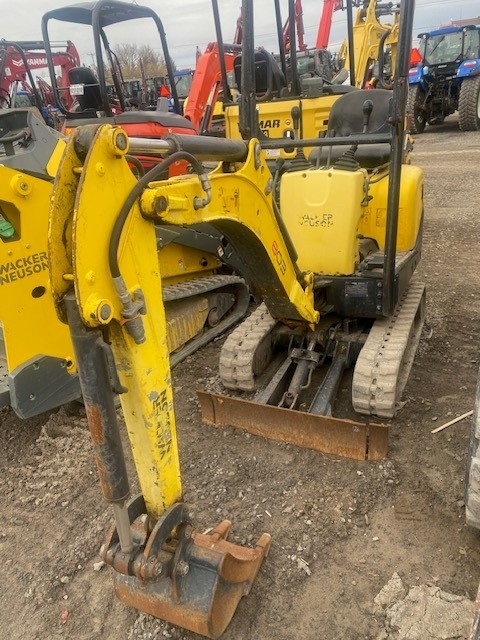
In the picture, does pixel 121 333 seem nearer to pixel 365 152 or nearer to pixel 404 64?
pixel 404 64

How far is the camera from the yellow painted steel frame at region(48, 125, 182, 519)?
1568 mm

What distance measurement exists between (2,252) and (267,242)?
4.83ft

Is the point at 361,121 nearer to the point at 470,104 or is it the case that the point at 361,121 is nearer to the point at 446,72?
the point at 470,104

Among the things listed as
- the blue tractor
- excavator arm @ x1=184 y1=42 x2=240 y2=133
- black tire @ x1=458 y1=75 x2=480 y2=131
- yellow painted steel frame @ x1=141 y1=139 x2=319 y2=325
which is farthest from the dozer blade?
black tire @ x1=458 y1=75 x2=480 y2=131

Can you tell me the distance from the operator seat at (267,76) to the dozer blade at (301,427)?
4.31 metres

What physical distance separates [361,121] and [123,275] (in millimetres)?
3057

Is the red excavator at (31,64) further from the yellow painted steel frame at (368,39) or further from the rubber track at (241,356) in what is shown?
the rubber track at (241,356)

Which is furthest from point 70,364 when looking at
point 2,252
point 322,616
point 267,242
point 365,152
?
point 365,152

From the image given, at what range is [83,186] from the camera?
5.05 ft

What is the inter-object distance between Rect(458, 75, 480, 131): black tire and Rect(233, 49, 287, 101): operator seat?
914 cm

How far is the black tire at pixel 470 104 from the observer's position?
1389 centimetres

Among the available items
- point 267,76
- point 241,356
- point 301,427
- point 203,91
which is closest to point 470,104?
point 203,91

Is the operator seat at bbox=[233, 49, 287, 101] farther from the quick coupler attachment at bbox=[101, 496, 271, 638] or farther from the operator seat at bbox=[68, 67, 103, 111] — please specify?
the quick coupler attachment at bbox=[101, 496, 271, 638]

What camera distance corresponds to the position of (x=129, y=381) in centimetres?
179
